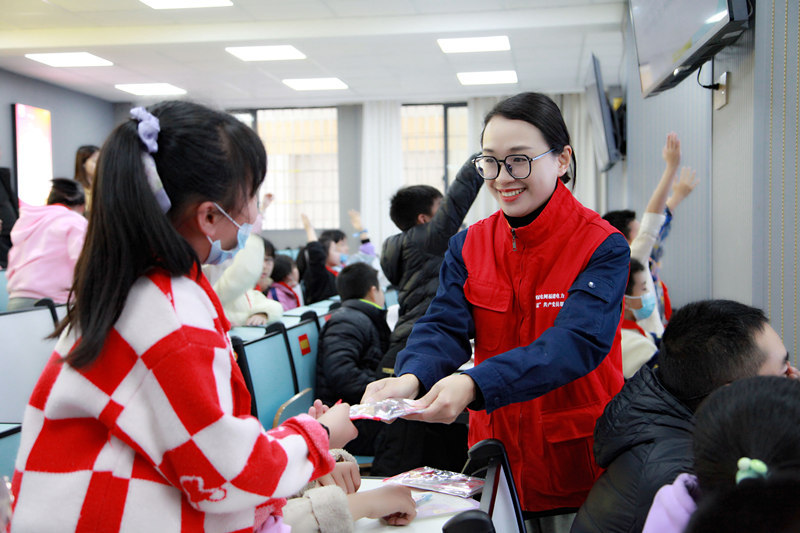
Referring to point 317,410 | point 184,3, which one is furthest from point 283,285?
point 317,410

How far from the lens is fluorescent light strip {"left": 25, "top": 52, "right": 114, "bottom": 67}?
733cm

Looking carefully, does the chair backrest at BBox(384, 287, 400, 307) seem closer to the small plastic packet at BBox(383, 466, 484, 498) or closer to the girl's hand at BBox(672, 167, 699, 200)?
the girl's hand at BBox(672, 167, 699, 200)

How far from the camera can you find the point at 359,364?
3057mm

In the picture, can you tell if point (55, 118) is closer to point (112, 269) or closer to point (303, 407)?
point (303, 407)

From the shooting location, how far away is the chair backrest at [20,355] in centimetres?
265

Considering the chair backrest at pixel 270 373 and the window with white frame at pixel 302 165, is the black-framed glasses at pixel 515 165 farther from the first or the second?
the window with white frame at pixel 302 165

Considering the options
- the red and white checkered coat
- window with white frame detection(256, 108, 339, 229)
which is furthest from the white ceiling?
the red and white checkered coat

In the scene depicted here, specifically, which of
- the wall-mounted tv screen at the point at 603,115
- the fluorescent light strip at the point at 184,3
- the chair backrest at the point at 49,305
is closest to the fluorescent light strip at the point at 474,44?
the wall-mounted tv screen at the point at 603,115

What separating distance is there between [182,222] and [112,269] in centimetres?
13

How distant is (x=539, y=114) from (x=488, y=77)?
775cm

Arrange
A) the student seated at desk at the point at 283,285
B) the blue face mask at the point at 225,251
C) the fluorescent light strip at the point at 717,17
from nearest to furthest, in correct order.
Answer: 1. the blue face mask at the point at 225,251
2. the fluorescent light strip at the point at 717,17
3. the student seated at desk at the point at 283,285

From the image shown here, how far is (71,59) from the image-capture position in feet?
24.7

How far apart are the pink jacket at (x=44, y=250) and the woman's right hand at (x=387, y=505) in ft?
9.21

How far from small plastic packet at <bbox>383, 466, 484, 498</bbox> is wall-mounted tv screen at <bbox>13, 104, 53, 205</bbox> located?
27.0ft
